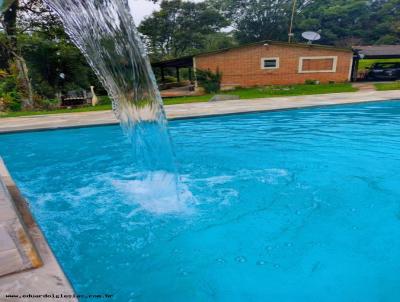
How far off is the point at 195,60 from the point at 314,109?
34.0 ft

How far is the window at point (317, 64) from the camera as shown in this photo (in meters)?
20.5

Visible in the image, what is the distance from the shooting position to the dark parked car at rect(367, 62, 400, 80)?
71.6 ft

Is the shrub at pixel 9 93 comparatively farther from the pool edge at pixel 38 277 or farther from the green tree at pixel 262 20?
the green tree at pixel 262 20

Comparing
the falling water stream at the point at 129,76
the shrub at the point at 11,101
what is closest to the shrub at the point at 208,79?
the shrub at the point at 11,101

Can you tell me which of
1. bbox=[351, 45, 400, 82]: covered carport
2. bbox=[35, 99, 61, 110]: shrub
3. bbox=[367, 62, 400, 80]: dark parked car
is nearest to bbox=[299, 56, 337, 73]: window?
bbox=[351, 45, 400, 82]: covered carport

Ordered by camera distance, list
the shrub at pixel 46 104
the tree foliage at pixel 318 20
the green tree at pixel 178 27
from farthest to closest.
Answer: the tree foliage at pixel 318 20 < the green tree at pixel 178 27 < the shrub at pixel 46 104

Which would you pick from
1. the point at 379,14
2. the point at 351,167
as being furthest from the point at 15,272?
the point at 379,14

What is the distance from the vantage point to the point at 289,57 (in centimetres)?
2034

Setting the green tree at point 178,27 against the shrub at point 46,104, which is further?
the green tree at point 178,27

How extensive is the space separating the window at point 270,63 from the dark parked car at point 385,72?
24.3 feet

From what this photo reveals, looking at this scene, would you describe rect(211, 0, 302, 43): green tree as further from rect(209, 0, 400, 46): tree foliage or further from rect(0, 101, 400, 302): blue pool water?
rect(0, 101, 400, 302): blue pool water

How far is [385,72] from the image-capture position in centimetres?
2208

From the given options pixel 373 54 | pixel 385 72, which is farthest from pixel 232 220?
pixel 385 72

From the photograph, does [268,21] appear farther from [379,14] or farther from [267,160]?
[267,160]
